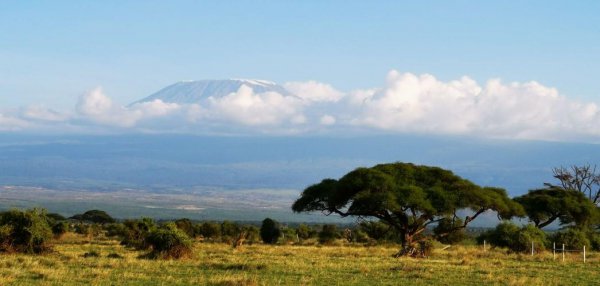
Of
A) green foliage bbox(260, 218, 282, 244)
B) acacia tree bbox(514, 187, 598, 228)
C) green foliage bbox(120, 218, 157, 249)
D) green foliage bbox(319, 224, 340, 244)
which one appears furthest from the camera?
acacia tree bbox(514, 187, 598, 228)

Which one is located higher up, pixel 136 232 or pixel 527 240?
pixel 527 240

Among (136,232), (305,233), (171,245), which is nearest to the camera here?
(171,245)

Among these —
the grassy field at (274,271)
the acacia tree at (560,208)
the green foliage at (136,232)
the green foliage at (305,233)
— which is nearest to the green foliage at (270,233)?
the green foliage at (136,232)

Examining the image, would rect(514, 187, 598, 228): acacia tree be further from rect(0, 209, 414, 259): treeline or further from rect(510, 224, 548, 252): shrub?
rect(510, 224, 548, 252): shrub

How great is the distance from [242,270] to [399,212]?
55.7 feet

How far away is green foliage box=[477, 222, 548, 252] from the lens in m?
48.2

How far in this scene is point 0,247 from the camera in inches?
1372

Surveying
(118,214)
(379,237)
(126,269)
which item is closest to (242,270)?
(126,269)

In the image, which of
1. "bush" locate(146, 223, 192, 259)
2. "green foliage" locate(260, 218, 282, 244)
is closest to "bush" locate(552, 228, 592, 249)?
"green foliage" locate(260, 218, 282, 244)

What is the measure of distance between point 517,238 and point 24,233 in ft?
88.5

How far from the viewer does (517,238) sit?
161 ft

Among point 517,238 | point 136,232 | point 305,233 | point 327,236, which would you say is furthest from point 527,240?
point 305,233

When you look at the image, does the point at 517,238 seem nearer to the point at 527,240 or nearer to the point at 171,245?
the point at 527,240

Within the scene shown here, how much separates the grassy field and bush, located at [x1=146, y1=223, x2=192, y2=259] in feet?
2.13
